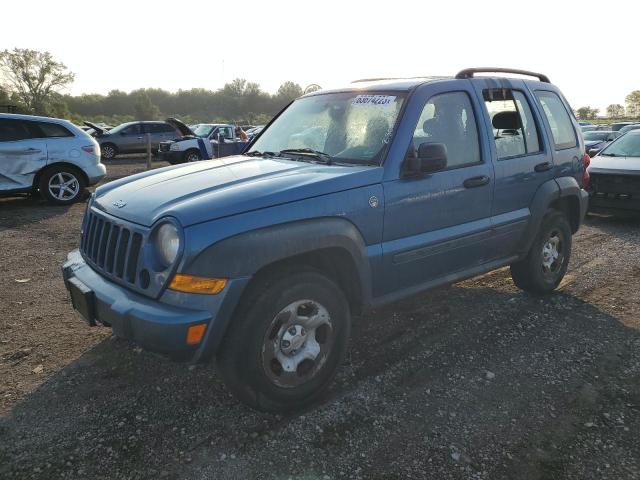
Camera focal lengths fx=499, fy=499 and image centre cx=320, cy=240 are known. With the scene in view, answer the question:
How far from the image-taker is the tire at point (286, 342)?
2631 mm

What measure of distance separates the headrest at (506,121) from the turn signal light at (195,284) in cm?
259

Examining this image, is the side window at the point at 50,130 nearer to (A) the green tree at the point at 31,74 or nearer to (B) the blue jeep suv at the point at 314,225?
(B) the blue jeep suv at the point at 314,225

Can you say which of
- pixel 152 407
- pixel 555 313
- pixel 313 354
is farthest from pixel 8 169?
pixel 555 313

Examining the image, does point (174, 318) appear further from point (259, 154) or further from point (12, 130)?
point (12, 130)

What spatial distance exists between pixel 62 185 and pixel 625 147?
1015 centimetres

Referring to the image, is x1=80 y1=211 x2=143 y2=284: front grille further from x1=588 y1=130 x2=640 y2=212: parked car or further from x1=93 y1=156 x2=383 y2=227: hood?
x1=588 y1=130 x2=640 y2=212: parked car

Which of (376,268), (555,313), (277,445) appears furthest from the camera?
(555,313)

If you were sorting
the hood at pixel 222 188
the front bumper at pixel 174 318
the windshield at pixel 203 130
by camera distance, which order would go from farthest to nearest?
the windshield at pixel 203 130 → the hood at pixel 222 188 → the front bumper at pixel 174 318

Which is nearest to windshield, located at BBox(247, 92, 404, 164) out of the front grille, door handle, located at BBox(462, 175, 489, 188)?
door handle, located at BBox(462, 175, 489, 188)

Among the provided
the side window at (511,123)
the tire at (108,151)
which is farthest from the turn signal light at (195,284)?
the tire at (108,151)

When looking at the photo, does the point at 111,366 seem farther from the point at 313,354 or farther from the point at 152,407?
the point at 313,354

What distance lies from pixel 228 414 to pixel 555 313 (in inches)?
119

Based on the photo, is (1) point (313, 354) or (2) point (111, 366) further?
(2) point (111, 366)

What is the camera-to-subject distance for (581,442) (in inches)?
106
